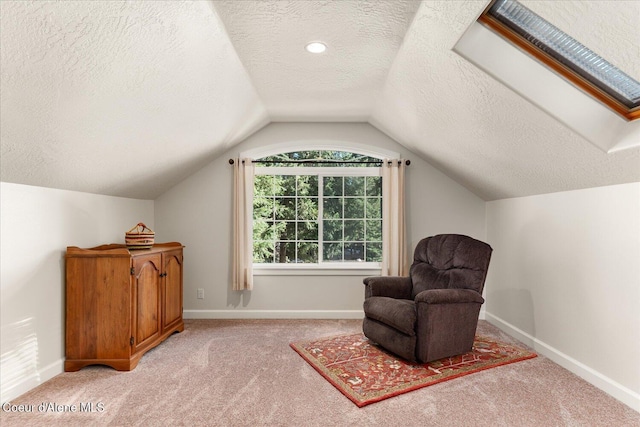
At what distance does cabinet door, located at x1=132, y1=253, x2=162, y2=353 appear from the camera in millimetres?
3057

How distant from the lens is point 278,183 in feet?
15.5

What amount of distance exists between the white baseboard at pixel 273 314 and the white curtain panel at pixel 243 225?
335 millimetres

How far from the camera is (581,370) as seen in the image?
9.21 ft

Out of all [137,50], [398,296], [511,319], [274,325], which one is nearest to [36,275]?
[137,50]

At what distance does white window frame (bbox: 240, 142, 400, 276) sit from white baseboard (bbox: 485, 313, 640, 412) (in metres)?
1.63

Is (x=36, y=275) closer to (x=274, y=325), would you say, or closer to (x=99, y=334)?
(x=99, y=334)

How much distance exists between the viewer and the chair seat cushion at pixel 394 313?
300cm

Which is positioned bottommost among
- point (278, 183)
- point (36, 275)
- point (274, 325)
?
point (274, 325)

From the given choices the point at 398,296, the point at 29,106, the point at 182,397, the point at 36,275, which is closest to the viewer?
the point at 29,106

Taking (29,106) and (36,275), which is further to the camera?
(36,275)

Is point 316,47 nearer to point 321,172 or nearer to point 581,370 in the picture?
point 321,172

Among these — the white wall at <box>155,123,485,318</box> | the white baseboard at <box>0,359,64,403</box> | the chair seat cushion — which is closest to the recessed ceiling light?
the white wall at <box>155,123,485,318</box>

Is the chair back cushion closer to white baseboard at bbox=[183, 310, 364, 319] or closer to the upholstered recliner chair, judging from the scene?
the upholstered recliner chair

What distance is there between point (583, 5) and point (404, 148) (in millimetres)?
2976
